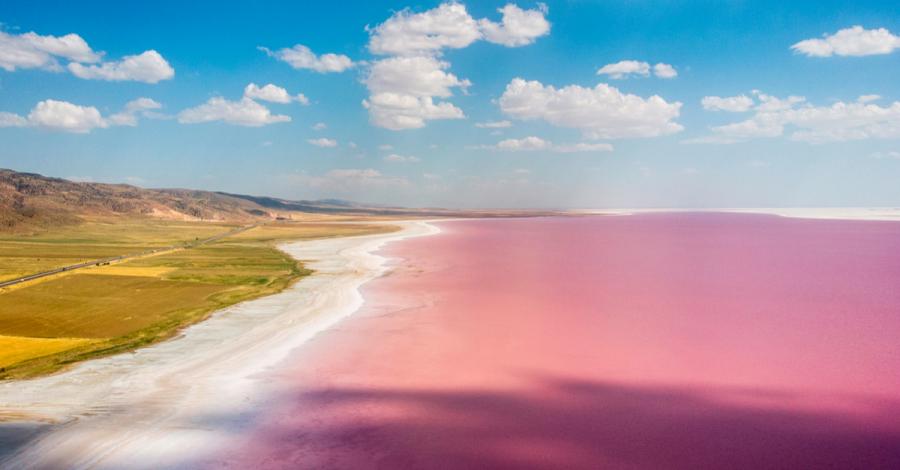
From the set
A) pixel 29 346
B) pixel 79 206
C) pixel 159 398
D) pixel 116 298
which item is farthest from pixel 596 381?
pixel 79 206

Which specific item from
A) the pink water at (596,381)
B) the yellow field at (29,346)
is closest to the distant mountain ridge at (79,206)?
the yellow field at (29,346)

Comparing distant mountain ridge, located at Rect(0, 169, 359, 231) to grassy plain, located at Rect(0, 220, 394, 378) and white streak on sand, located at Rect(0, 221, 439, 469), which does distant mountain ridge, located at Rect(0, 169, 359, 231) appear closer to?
grassy plain, located at Rect(0, 220, 394, 378)

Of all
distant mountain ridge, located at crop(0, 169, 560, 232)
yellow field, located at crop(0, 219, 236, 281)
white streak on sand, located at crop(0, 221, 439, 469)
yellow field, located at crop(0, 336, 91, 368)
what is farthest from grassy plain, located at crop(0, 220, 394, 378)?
distant mountain ridge, located at crop(0, 169, 560, 232)

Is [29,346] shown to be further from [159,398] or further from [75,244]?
[75,244]

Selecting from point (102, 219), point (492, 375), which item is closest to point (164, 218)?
point (102, 219)

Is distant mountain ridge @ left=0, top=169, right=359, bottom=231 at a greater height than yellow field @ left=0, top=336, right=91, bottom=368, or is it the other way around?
distant mountain ridge @ left=0, top=169, right=359, bottom=231

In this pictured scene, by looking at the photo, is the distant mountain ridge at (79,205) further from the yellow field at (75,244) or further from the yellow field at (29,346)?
the yellow field at (29,346)
